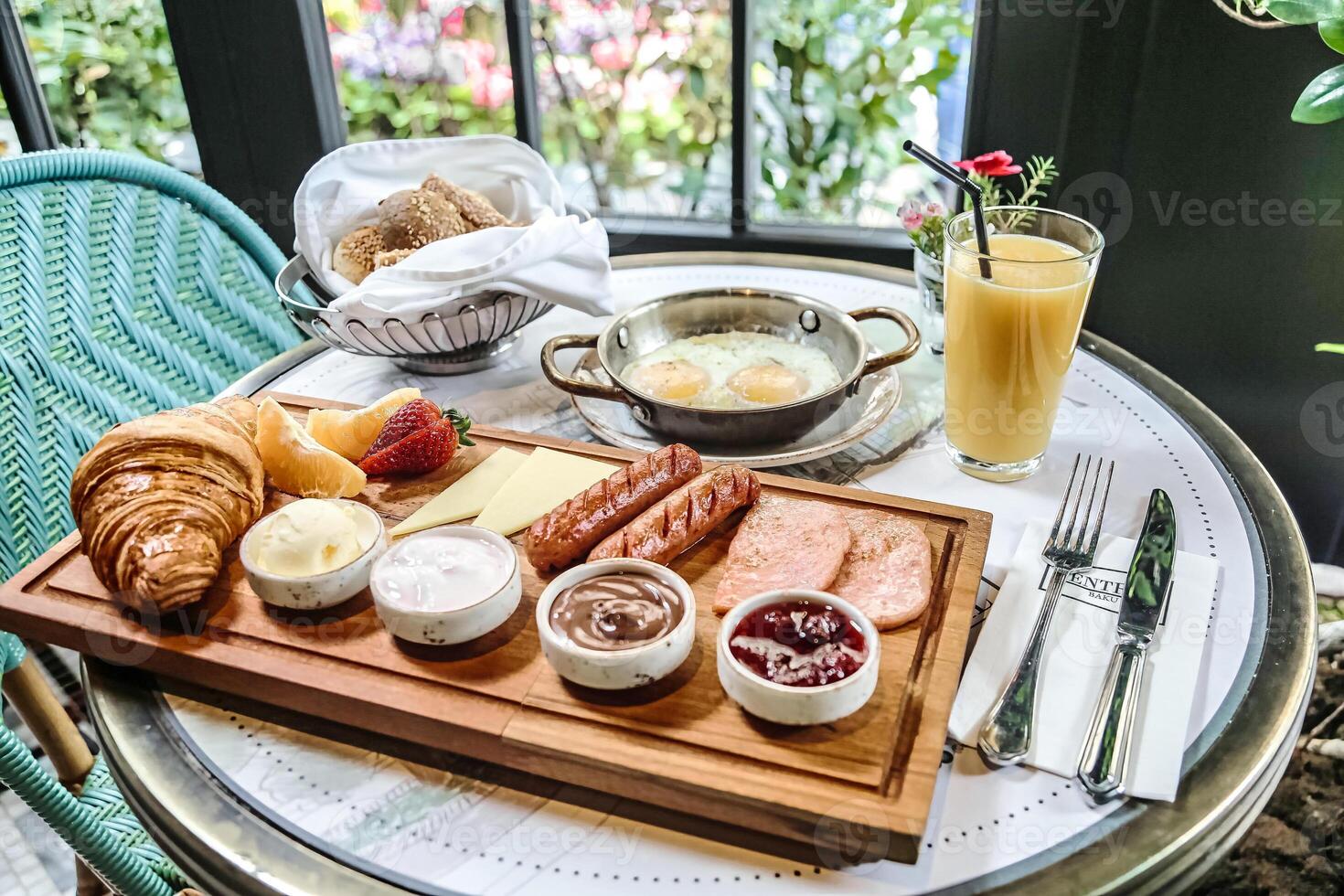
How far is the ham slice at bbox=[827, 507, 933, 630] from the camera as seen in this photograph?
3.82ft

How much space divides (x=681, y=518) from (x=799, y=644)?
0.90 feet

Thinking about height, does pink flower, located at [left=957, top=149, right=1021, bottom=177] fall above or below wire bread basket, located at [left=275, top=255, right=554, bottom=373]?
above

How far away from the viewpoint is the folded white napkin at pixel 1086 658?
1.04 metres

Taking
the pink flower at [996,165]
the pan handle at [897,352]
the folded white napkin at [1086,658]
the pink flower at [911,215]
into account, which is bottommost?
the folded white napkin at [1086,658]

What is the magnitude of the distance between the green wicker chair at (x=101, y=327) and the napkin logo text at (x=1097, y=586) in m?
1.34

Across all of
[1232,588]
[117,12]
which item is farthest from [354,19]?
[1232,588]

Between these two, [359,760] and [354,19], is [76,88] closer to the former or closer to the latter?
[354,19]

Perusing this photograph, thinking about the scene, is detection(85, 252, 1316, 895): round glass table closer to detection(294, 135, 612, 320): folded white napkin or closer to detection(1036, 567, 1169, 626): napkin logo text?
detection(1036, 567, 1169, 626): napkin logo text

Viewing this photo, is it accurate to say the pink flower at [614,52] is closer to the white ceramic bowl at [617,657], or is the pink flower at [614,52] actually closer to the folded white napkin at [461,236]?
the folded white napkin at [461,236]

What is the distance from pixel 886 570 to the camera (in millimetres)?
1230

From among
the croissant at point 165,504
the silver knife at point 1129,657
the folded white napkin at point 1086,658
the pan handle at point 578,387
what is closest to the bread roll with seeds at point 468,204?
the pan handle at point 578,387

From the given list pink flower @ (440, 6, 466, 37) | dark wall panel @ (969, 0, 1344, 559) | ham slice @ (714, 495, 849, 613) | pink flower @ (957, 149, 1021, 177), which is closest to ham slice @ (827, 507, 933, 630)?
ham slice @ (714, 495, 849, 613)

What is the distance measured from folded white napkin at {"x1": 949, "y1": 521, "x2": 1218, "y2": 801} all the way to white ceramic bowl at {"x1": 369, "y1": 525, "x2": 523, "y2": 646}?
508mm

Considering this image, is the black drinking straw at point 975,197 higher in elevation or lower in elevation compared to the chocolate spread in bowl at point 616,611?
higher
